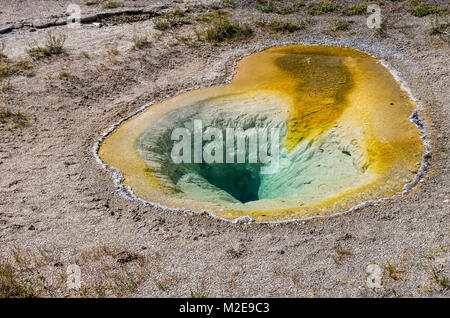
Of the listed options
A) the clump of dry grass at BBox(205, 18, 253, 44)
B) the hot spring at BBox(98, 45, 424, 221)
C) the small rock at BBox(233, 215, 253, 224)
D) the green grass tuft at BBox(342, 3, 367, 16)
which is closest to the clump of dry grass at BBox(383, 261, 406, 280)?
the hot spring at BBox(98, 45, 424, 221)

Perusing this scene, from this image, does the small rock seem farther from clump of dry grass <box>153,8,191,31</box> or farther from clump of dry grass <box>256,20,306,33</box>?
clump of dry grass <box>153,8,191,31</box>

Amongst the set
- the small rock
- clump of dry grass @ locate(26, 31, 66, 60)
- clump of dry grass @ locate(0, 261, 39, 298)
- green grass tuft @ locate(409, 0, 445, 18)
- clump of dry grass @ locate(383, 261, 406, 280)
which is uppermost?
green grass tuft @ locate(409, 0, 445, 18)

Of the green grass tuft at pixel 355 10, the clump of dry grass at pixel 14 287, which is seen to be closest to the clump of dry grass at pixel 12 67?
the clump of dry grass at pixel 14 287

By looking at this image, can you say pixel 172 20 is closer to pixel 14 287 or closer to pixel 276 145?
pixel 276 145

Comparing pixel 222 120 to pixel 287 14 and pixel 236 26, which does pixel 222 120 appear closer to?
pixel 236 26

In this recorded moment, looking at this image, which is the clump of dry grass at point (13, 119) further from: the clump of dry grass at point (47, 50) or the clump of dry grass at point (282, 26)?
A: the clump of dry grass at point (282, 26)

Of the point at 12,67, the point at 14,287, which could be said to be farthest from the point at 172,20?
the point at 14,287
